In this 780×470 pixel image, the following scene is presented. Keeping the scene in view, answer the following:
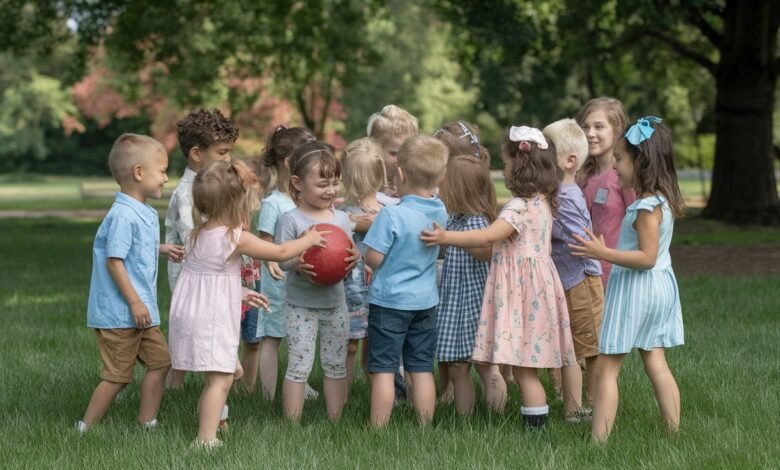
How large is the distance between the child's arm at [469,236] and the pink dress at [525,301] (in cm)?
6

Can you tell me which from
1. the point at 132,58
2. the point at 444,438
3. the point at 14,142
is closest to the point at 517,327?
the point at 444,438

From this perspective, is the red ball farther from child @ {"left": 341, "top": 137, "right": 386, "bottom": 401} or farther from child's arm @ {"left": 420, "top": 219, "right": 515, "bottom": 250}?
child @ {"left": 341, "top": 137, "right": 386, "bottom": 401}

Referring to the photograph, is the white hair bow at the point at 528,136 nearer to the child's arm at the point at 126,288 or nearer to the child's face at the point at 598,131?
the child's face at the point at 598,131

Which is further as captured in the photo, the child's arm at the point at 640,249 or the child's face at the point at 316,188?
the child's face at the point at 316,188

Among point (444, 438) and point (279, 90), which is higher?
point (279, 90)

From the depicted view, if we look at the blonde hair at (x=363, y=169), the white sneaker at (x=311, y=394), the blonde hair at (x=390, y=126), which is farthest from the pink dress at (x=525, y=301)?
the white sneaker at (x=311, y=394)

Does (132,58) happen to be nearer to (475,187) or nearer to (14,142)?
(475,187)

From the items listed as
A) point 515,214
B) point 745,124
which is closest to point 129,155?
point 515,214

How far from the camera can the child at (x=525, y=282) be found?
234 inches

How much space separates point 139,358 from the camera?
6191mm

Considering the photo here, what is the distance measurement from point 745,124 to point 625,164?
18.5 m

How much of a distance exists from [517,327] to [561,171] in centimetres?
97

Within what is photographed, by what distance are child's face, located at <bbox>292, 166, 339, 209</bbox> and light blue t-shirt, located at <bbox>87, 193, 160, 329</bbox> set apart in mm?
803

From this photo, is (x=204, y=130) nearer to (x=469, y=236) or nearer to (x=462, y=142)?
(x=462, y=142)
